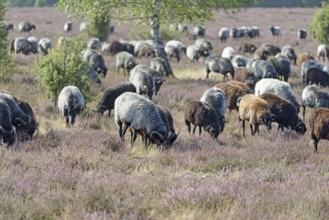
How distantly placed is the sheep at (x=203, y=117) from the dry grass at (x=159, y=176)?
36cm

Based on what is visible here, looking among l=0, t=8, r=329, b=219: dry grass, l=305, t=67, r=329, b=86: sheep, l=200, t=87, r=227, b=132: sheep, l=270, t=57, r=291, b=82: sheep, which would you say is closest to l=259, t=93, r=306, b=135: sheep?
l=0, t=8, r=329, b=219: dry grass

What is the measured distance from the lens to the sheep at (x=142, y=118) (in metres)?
11.5

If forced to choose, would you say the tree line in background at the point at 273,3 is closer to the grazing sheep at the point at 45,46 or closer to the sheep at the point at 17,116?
the grazing sheep at the point at 45,46

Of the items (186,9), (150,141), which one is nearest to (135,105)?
(150,141)

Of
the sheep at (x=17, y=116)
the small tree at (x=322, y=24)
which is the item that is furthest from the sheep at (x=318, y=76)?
the sheep at (x=17, y=116)

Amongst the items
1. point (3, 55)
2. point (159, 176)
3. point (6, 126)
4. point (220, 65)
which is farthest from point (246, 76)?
point (159, 176)

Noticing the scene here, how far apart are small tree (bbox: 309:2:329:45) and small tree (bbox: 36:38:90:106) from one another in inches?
887

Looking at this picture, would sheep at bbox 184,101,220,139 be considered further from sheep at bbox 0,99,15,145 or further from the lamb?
the lamb

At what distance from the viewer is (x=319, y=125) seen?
38.4 feet

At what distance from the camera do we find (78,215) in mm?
6500

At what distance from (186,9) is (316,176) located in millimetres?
15454

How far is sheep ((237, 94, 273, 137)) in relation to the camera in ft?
44.4

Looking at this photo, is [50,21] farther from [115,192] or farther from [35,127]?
[115,192]

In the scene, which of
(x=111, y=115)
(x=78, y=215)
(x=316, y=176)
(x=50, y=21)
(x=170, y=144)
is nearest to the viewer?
(x=78, y=215)
